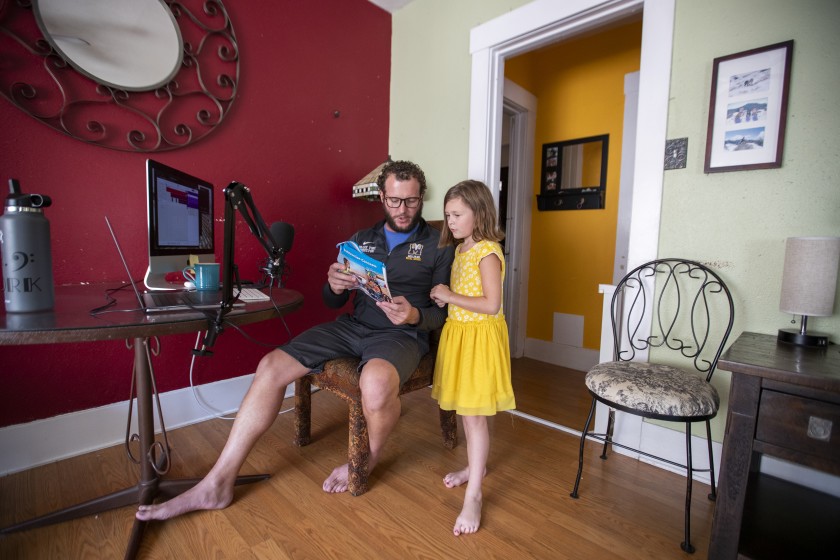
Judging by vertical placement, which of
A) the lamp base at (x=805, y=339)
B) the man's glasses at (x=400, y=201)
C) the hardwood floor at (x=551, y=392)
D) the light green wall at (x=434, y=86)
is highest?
the light green wall at (x=434, y=86)

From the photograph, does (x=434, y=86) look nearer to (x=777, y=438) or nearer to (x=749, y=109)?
(x=749, y=109)

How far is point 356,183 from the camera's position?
2486 millimetres

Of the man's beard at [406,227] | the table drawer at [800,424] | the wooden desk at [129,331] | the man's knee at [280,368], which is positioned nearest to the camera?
the wooden desk at [129,331]

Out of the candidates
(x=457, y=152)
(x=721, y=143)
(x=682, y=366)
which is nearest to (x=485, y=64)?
(x=457, y=152)

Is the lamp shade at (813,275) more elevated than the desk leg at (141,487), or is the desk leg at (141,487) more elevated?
the lamp shade at (813,275)

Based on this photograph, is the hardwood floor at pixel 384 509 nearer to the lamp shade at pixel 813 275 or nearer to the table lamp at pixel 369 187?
the lamp shade at pixel 813 275

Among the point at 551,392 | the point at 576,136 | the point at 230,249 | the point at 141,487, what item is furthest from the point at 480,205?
the point at 576,136

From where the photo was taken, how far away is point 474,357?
4.57ft

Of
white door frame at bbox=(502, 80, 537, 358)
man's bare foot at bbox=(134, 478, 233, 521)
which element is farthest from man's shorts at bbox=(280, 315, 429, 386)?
white door frame at bbox=(502, 80, 537, 358)

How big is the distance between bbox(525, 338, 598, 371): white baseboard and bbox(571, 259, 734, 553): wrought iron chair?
1.18 meters

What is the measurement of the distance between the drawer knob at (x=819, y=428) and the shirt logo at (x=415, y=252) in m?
1.24

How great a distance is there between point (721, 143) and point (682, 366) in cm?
89

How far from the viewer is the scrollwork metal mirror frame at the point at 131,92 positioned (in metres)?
1.46

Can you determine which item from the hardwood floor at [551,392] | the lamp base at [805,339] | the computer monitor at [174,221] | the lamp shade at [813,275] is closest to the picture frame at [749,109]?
the lamp shade at [813,275]
